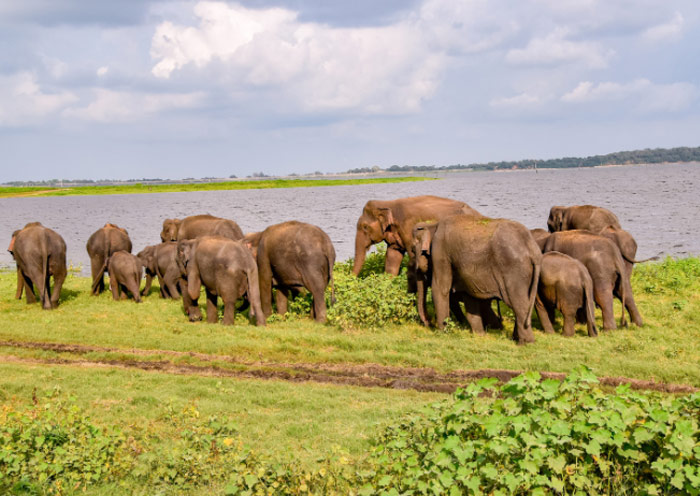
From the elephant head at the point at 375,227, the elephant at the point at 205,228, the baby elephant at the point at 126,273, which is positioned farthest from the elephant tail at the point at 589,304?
the baby elephant at the point at 126,273

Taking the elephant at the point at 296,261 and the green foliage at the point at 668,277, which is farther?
the green foliage at the point at 668,277

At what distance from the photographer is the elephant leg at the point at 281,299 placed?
1595cm

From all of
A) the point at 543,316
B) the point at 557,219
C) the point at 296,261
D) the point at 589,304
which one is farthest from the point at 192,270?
the point at 557,219

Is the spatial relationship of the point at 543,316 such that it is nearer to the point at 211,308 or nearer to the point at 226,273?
the point at 226,273

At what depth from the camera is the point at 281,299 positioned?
16016mm

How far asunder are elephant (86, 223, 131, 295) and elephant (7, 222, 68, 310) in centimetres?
194

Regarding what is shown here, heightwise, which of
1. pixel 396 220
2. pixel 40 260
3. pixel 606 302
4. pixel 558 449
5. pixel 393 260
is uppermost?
pixel 396 220

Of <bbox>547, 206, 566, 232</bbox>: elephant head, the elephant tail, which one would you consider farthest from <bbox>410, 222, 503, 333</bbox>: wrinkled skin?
<bbox>547, 206, 566, 232</bbox>: elephant head

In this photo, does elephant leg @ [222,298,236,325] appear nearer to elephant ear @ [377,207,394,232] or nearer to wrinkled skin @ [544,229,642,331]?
elephant ear @ [377,207,394,232]

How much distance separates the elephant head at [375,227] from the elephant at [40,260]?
27.2ft

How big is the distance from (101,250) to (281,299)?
781 centimetres

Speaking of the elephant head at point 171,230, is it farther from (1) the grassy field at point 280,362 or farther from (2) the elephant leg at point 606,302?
(2) the elephant leg at point 606,302

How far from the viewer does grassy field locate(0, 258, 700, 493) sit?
8562 mm

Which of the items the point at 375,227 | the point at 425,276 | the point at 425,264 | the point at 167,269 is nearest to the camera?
the point at 425,264
